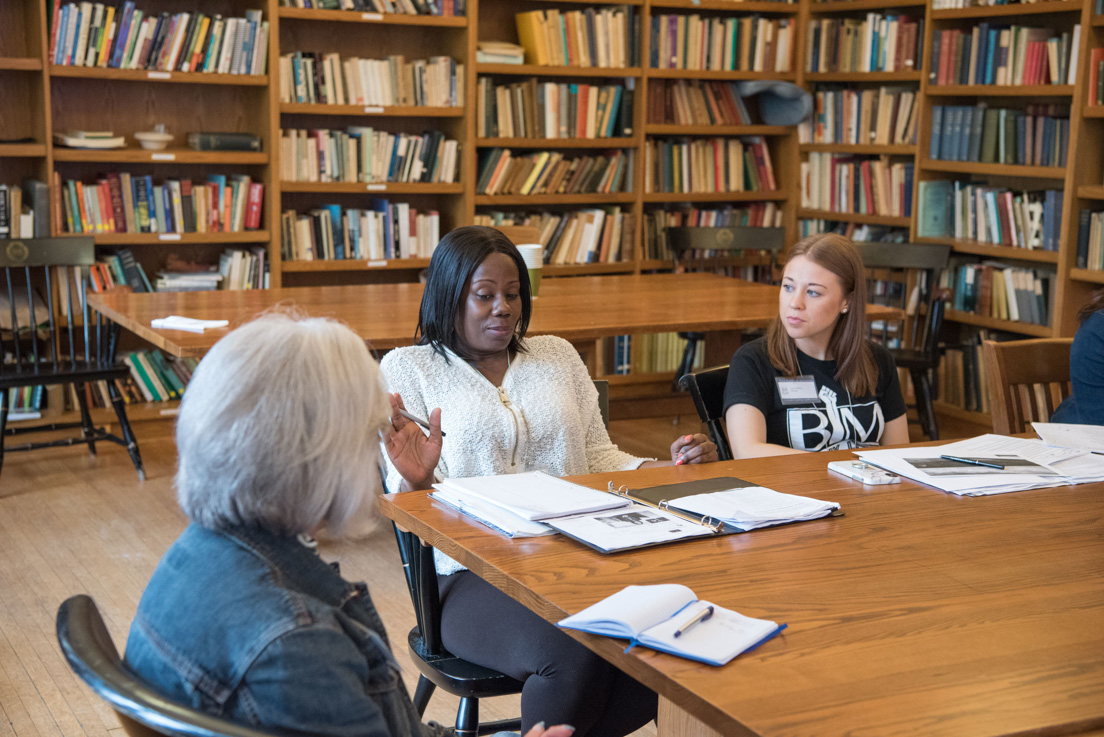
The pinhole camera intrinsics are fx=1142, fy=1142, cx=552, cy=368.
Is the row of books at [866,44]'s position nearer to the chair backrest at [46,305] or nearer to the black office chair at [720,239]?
the black office chair at [720,239]

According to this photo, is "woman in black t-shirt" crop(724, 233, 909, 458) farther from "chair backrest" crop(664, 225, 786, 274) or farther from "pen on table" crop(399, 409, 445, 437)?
"chair backrest" crop(664, 225, 786, 274)

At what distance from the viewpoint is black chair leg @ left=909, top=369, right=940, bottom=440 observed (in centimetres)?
462

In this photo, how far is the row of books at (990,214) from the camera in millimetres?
4786

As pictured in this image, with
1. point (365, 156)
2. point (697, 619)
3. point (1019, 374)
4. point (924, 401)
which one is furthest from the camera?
point (365, 156)

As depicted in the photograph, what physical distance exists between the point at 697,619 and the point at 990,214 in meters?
4.30

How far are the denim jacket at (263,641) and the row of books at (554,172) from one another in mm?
4433

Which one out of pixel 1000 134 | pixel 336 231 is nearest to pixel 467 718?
pixel 336 231

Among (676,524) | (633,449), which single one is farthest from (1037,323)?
(676,524)

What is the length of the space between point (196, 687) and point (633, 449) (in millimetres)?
Answer: 3800

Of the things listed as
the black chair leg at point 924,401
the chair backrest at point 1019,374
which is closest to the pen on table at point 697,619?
the chair backrest at point 1019,374

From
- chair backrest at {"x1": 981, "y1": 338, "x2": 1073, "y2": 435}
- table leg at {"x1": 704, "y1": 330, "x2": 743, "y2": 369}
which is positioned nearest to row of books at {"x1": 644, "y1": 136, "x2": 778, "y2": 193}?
table leg at {"x1": 704, "y1": 330, "x2": 743, "y2": 369}

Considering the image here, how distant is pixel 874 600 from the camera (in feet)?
4.50

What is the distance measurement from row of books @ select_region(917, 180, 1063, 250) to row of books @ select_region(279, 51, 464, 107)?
226 cm

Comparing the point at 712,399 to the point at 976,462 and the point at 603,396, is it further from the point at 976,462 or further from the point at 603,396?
the point at 976,462
